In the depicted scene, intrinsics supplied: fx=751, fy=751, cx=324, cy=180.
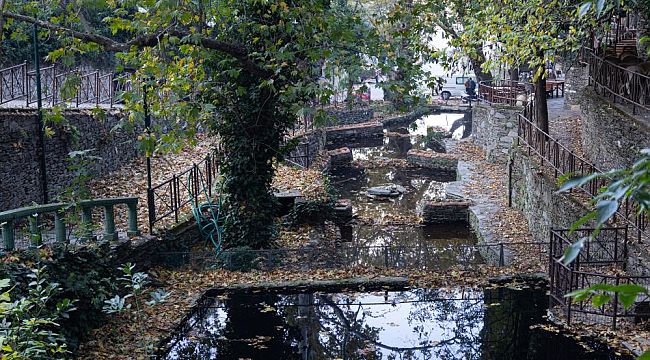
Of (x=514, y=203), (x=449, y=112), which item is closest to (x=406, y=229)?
(x=514, y=203)

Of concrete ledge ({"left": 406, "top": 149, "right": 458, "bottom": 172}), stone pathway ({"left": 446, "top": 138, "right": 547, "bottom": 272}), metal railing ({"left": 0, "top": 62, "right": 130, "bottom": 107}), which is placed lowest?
stone pathway ({"left": 446, "top": 138, "right": 547, "bottom": 272})

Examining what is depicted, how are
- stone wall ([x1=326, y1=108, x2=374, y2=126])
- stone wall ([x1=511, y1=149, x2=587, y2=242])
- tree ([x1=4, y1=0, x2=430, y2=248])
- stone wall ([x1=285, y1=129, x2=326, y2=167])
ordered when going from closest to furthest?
1. tree ([x1=4, y1=0, x2=430, y2=248])
2. stone wall ([x1=511, y1=149, x2=587, y2=242])
3. stone wall ([x1=285, y1=129, x2=326, y2=167])
4. stone wall ([x1=326, y1=108, x2=374, y2=126])

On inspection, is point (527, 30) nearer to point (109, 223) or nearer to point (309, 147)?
point (109, 223)

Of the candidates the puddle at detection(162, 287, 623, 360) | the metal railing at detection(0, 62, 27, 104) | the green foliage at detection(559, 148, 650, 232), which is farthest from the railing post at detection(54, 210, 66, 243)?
the green foliage at detection(559, 148, 650, 232)

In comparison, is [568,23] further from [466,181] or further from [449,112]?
[449,112]

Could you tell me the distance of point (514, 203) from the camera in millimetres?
19750

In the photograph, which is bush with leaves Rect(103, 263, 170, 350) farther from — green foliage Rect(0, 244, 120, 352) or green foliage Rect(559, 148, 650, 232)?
green foliage Rect(559, 148, 650, 232)

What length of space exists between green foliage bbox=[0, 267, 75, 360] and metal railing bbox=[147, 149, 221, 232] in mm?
4354

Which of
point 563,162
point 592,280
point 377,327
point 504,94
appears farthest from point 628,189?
point 504,94

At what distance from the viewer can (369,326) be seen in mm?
10734

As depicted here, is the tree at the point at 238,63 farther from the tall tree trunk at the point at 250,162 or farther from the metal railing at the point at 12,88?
the metal railing at the point at 12,88

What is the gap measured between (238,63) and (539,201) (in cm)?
752

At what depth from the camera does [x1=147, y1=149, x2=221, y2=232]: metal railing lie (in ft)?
45.3

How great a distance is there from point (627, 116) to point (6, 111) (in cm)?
1265
